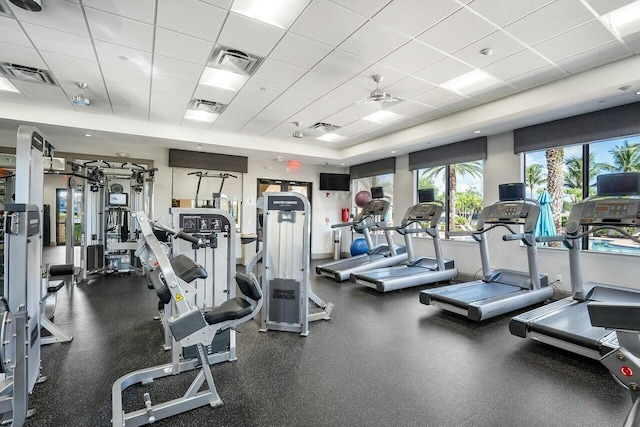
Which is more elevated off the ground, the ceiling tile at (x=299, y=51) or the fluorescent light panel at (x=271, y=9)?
the fluorescent light panel at (x=271, y=9)

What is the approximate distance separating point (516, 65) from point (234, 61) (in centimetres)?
347

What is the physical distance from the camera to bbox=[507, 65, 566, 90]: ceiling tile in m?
4.01

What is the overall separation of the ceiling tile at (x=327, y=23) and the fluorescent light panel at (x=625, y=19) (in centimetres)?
231

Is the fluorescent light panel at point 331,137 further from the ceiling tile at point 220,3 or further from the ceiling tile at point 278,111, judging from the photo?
the ceiling tile at point 220,3

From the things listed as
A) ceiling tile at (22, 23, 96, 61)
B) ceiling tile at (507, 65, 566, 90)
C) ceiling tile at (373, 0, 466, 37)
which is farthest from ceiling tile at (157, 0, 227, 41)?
ceiling tile at (507, 65, 566, 90)

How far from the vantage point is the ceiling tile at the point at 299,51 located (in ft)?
11.1

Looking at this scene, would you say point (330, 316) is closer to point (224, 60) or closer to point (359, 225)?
point (359, 225)

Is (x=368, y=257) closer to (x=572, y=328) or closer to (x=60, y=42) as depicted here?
(x=572, y=328)

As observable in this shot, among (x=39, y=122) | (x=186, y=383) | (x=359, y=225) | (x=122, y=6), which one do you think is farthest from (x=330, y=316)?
(x=39, y=122)

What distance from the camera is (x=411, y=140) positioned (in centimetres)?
A: 655

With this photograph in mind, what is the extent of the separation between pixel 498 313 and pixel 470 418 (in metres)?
2.25

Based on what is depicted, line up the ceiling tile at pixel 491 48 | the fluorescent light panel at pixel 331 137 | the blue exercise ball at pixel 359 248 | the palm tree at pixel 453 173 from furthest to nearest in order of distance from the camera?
1. the blue exercise ball at pixel 359 248
2. the fluorescent light panel at pixel 331 137
3. the palm tree at pixel 453 173
4. the ceiling tile at pixel 491 48

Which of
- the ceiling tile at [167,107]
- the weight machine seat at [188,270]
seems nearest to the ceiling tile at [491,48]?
the weight machine seat at [188,270]

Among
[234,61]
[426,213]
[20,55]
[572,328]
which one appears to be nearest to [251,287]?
[234,61]
